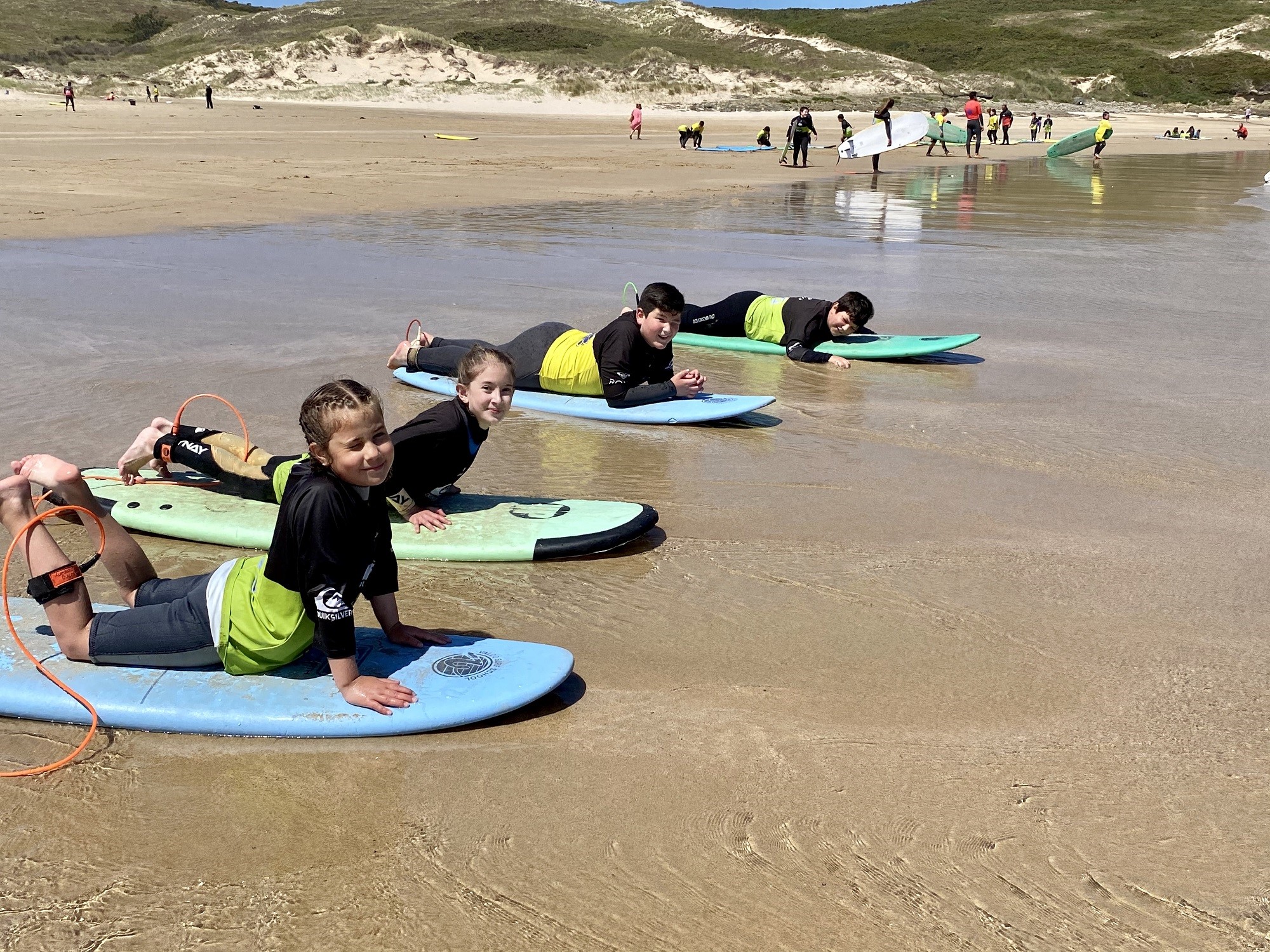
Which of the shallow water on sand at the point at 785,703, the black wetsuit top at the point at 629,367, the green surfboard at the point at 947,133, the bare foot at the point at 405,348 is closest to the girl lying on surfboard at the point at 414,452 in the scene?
the shallow water on sand at the point at 785,703

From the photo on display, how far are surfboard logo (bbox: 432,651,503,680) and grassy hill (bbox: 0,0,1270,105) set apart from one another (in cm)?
5220

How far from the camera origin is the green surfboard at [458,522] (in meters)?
4.82

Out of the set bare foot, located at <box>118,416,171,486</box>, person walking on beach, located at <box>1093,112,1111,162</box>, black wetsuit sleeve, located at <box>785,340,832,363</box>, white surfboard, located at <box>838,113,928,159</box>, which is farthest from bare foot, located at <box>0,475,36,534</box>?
person walking on beach, located at <box>1093,112,1111,162</box>

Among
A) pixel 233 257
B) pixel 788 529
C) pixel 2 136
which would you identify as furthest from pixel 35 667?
pixel 2 136

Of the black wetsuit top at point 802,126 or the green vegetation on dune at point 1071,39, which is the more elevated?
the green vegetation on dune at point 1071,39

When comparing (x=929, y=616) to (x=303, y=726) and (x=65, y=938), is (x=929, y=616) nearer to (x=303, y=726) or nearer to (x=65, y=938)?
(x=303, y=726)

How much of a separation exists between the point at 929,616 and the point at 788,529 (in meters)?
1.04

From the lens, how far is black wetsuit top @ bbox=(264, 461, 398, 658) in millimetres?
3297

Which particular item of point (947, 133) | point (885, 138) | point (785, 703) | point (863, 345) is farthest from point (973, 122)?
point (785, 703)

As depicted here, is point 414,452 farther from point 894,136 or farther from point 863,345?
point 894,136

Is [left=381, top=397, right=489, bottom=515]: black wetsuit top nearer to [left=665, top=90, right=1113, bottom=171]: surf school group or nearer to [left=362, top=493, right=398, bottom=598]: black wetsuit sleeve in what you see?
[left=362, top=493, right=398, bottom=598]: black wetsuit sleeve

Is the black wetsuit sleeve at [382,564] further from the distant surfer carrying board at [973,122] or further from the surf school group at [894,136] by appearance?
the distant surfer carrying board at [973,122]

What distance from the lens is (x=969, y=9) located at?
124 meters

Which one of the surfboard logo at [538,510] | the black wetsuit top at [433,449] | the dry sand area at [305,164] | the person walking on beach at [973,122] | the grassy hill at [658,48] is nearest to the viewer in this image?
the black wetsuit top at [433,449]
